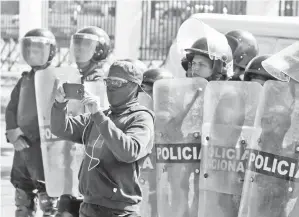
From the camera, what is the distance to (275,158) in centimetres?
441

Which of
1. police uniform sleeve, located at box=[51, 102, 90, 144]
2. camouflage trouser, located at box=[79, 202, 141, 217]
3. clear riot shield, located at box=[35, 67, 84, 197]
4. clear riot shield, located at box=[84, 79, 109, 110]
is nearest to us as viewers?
camouflage trouser, located at box=[79, 202, 141, 217]

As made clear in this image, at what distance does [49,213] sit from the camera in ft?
21.2

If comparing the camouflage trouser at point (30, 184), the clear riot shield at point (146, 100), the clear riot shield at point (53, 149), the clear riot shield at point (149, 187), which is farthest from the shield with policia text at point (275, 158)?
the camouflage trouser at point (30, 184)

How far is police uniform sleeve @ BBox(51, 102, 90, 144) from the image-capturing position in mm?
4645

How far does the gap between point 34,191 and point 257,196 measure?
2567 millimetres

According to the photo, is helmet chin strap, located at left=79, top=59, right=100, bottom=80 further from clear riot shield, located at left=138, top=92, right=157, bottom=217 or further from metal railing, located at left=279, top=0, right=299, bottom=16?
metal railing, located at left=279, top=0, right=299, bottom=16

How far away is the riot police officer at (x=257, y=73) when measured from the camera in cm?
523

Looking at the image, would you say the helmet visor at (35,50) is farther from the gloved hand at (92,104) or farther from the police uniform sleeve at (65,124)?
the gloved hand at (92,104)

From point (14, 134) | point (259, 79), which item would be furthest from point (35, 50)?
point (259, 79)

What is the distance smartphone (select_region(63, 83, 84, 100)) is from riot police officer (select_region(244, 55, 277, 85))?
4.19ft

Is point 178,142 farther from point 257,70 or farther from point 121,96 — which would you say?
point 121,96

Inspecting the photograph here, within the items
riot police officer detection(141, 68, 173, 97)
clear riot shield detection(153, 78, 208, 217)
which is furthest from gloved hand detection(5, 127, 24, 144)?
clear riot shield detection(153, 78, 208, 217)

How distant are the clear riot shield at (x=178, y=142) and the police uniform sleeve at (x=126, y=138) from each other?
743 millimetres

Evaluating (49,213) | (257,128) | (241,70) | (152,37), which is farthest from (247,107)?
(152,37)
